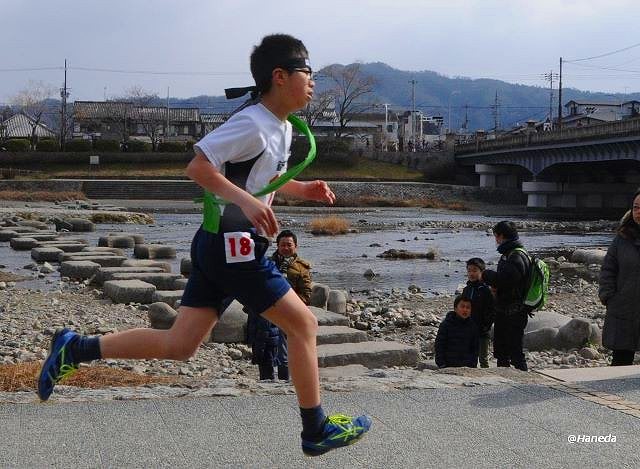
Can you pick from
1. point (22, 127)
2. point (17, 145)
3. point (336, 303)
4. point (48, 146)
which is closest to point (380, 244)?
point (336, 303)

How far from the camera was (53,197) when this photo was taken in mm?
55281

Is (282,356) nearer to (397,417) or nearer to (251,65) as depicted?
(397,417)

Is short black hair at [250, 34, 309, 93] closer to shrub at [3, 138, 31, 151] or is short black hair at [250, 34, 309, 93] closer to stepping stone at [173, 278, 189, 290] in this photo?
stepping stone at [173, 278, 189, 290]

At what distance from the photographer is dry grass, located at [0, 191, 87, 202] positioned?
54.3 m

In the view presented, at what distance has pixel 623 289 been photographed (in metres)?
7.07

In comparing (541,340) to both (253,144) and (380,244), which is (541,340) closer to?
(253,144)

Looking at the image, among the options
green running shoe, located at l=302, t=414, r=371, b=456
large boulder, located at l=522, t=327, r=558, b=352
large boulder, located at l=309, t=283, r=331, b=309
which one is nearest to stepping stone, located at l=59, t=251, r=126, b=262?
large boulder, located at l=309, t=283, r=331, b=309

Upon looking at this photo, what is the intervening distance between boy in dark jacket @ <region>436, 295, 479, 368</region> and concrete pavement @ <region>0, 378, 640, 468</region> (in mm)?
2514

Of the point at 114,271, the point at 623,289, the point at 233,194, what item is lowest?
the point at 114,271

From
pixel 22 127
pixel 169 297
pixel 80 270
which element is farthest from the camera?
pixel 22 127

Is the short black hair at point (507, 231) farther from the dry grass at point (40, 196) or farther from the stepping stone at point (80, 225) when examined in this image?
the dry grass at point (40, 196)

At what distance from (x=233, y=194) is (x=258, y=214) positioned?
5.2 inches

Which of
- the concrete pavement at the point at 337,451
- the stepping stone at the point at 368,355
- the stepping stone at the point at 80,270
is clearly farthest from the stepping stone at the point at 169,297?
the concrete pavement at the point at 337,451

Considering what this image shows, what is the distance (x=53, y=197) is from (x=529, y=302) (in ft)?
166
